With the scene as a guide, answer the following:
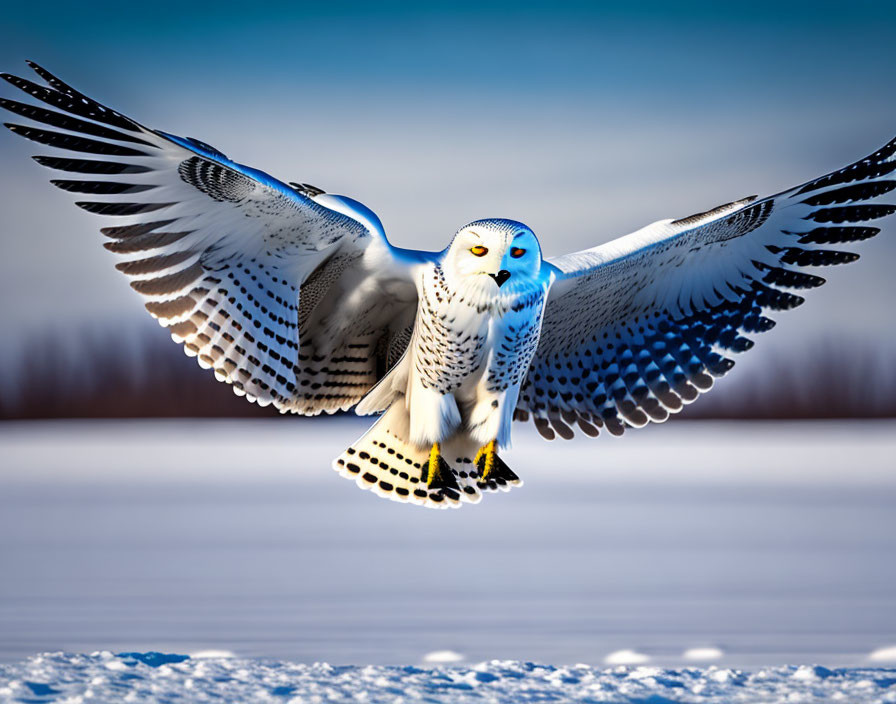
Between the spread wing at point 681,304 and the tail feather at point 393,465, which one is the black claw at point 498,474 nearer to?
the tail feather at point 393,465

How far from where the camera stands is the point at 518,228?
15.9ft

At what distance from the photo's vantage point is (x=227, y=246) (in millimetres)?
5023

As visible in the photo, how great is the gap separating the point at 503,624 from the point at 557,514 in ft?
11.7

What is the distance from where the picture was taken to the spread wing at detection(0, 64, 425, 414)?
4.61 metres

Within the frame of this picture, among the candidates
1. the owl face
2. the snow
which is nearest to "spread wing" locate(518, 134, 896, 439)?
the owl face

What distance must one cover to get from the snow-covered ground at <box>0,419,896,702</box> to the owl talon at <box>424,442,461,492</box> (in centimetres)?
56

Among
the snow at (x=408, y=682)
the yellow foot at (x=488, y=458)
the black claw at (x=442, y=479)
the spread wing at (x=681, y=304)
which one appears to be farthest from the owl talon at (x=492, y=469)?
the snow at (x=408, y=682)

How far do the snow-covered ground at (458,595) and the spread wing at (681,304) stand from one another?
3.13 ft

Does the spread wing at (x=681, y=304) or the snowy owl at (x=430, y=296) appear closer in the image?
the snowy owl at (x=430, y=296)

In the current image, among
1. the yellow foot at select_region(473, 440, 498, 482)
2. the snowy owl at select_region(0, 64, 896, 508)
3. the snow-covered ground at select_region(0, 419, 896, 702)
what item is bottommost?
the snow-covered ground at select_region(0, 419, 896, 702)

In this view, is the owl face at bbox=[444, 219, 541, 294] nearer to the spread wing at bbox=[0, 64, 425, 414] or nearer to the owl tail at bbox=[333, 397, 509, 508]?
the spread wing at bbox=[0, 64, 425, 414]

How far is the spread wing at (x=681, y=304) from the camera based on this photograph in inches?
228

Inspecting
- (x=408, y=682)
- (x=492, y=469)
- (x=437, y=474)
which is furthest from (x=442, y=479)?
(x=408, y=682)

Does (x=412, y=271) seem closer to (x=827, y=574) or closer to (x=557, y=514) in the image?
(x=827, y=574)
